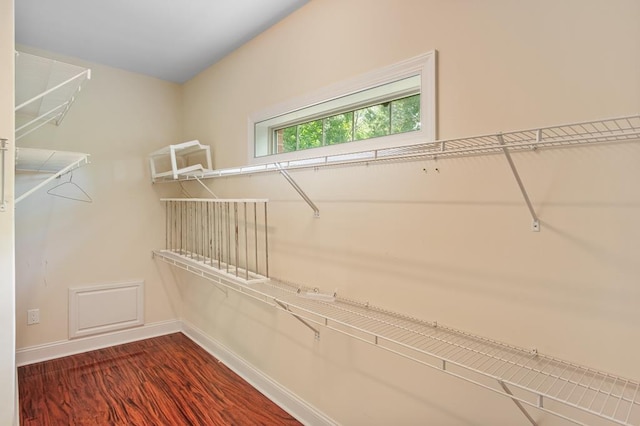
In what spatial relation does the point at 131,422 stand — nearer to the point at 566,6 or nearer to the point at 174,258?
the point at 174,258

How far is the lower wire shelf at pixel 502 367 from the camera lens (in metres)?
0.96

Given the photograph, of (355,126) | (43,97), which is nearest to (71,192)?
(43,97)

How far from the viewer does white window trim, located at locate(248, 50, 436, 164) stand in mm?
1416

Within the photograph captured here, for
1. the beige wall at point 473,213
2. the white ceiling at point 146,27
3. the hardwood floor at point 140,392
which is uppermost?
the white ceiling at point 146,27

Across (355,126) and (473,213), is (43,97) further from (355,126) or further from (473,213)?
(473,213)

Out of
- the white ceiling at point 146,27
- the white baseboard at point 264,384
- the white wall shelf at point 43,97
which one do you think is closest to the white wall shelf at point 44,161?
the white wall shelf at point 43,97

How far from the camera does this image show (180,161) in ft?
10.9

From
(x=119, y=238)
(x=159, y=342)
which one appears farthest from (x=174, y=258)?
(x=159, y=342)

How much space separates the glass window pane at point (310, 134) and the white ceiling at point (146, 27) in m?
0.67

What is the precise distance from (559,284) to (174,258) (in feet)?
8.41

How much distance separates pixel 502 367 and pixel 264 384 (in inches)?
64.9

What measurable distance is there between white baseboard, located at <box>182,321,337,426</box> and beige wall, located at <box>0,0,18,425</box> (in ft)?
4.29

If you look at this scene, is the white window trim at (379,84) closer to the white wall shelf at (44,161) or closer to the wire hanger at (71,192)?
the white wall shelf at (44,161)

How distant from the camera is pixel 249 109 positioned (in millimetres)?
2467
